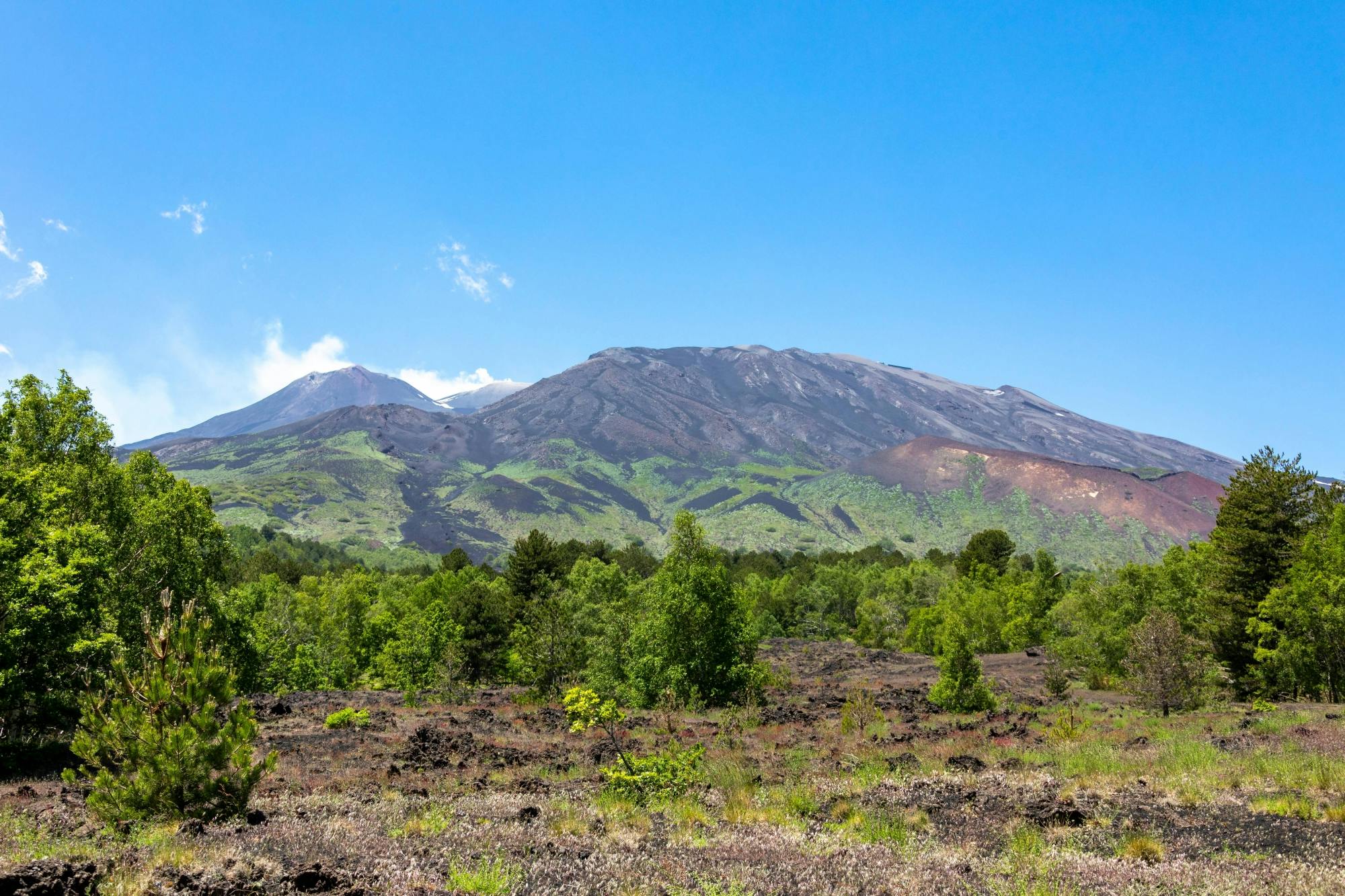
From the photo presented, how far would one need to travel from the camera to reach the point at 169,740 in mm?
10898

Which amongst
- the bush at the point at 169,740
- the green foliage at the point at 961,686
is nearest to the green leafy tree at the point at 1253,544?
the green foliage at the point at 961,686

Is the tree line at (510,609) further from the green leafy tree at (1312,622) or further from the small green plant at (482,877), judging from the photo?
the small green plant at (482,877)

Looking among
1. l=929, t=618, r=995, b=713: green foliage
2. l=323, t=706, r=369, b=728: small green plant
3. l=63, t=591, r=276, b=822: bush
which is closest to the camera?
l=63, t=591, r=276, b=822: bush

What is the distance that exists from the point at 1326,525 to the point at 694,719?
33167mm

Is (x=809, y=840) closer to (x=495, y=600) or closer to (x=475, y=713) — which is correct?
(x=475, y=713)

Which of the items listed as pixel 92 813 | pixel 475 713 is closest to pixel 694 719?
pixel 475 713

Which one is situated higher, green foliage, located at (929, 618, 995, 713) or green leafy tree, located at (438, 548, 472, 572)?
green leafy tree, located at (438, 548, 472, 572)

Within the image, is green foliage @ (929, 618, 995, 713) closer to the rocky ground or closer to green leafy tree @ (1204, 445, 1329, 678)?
the rocky ground

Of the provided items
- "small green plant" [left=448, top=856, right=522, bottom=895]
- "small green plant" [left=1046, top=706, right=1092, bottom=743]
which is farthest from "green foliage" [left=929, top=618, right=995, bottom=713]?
"small green plant" [left=448, top=856, right=522, bottom=895]

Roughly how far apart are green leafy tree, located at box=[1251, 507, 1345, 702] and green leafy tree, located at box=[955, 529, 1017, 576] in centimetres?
5877

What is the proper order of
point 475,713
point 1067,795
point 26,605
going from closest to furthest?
point 1067,795, point 26,605, point 475,713

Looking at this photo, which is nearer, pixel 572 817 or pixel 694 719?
pixel 572 817

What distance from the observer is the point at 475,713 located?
35312 millimetres

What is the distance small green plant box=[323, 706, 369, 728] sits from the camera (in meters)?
28.4
